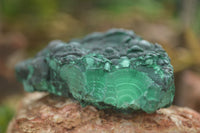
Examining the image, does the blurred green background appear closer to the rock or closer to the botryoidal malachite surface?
the rock

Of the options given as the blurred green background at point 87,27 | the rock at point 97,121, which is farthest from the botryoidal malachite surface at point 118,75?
the blurred green background at point 87,27

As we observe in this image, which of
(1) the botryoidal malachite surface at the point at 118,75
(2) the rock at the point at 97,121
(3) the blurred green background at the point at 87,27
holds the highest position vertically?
(3) the blurred green background at the point at 87,27

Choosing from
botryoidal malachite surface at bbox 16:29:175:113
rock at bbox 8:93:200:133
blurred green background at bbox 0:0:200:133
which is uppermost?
blurred green background at bbox 0:0:200:133

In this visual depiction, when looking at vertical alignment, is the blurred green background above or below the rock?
above

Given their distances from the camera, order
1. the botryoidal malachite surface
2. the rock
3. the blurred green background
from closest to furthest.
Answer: the botryoidal malachite surface
the rock
the blurred green background

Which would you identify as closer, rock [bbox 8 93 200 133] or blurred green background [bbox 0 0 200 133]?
rock [bbox 8 93 200 133]

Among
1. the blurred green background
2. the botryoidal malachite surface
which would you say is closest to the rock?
the botryoidal malachite surface

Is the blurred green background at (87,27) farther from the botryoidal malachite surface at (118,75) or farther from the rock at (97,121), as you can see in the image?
the botryoidal malachite surface at (118,75)

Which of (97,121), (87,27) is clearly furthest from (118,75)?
(87,27)
